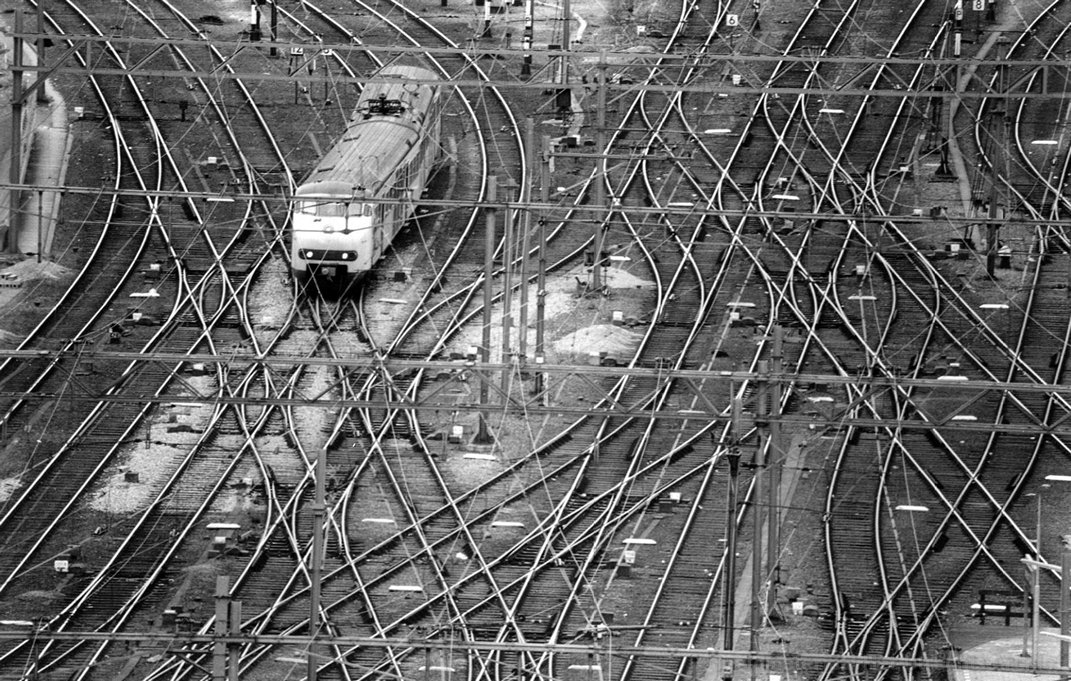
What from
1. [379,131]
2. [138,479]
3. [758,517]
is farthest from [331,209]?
[758,517]

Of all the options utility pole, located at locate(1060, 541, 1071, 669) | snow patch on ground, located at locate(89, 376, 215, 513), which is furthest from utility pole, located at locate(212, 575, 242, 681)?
utility pole, located at locate(1060, 541, 1071, 669)

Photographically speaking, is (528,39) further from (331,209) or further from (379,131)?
(331,209)

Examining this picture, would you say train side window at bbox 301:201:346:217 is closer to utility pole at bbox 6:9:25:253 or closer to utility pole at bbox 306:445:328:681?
utility pole at bbox 6:9:25:253

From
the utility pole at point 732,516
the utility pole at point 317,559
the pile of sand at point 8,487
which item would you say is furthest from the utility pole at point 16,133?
the utility pole at point 732,516

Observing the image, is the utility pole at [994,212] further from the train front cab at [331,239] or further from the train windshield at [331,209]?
the train windshield at [331,209]

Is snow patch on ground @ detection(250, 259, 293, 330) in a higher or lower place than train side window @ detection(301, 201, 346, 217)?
lower
